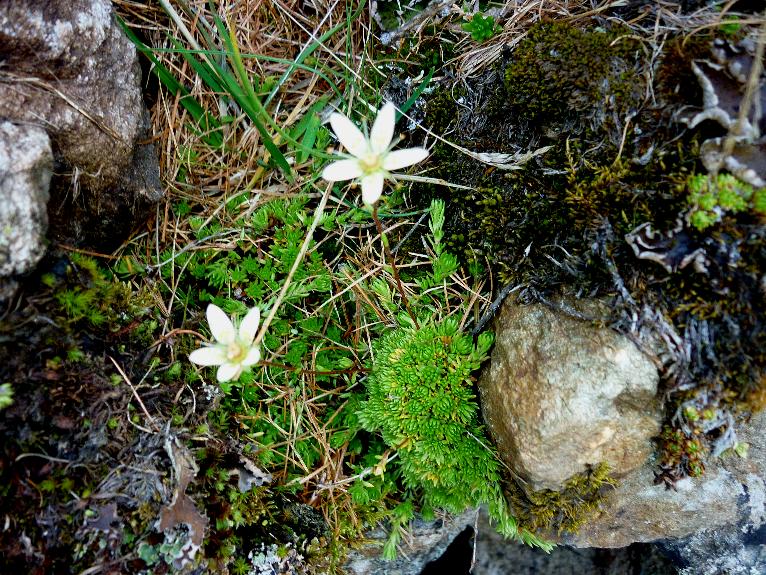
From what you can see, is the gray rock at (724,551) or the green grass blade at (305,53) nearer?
the gray rock at (724,551)

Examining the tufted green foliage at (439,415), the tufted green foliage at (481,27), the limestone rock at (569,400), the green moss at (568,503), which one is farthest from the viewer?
the tufted green foliage at (481,27)

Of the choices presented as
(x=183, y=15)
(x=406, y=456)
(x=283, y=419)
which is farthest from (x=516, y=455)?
(x=183, y=15)

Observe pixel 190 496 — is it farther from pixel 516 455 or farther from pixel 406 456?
pixel 516 455

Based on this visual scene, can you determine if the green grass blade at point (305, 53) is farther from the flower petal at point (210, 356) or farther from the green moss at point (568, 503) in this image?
the green moss at point (568, 503)

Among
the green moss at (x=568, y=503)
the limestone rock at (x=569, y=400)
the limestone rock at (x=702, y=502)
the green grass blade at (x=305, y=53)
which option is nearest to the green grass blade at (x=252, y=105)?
the green grass blade at (x=305, y=53)

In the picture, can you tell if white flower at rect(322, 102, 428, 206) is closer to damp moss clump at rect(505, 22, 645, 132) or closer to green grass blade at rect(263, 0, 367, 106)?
damp moss clump at rect(505, 22, 645, 132)

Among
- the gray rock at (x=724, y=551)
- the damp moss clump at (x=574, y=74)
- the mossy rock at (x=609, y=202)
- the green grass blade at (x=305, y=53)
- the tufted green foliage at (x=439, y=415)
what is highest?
the green grass blade at (x=305, y=53)

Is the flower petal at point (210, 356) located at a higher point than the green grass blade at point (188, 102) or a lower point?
lower
